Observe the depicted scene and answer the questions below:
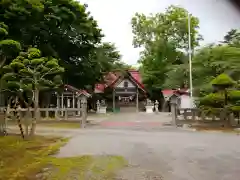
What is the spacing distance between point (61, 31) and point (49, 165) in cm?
1730

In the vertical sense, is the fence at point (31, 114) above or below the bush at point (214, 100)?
below

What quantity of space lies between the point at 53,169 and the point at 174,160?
2399mm

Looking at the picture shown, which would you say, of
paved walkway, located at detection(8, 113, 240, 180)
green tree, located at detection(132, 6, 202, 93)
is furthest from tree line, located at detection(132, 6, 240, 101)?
paved walkway, located at detection(8, 113, 240, 180)

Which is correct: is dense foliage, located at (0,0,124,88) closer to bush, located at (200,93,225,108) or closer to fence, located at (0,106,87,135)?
fence, located at (0,106,87,135)

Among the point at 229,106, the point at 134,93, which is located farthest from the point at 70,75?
the point at 134,93

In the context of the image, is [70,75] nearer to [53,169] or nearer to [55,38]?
[55,38]

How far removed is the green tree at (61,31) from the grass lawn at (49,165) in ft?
36.9

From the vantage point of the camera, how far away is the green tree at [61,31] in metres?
18.6

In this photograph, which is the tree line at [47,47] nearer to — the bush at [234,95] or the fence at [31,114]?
the fence at [31,114]

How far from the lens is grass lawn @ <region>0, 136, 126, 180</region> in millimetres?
5566

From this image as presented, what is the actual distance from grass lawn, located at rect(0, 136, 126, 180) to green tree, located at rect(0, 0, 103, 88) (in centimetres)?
1126

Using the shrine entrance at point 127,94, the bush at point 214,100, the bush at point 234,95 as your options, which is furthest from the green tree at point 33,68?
the shrine entrance at point 127,94

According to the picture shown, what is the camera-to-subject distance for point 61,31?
2286 centimetres

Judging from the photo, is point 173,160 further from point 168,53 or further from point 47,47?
point 168,53
